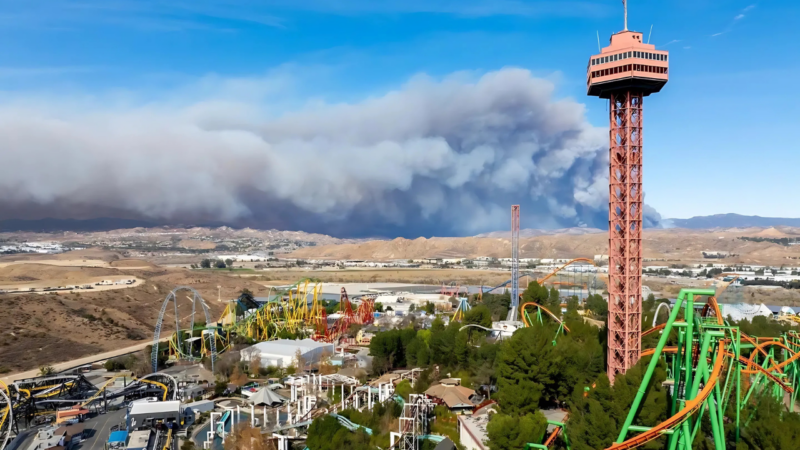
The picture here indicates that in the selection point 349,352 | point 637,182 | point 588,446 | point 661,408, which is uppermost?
point 637,182

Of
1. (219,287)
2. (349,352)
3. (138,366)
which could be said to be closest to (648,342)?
(349,352)

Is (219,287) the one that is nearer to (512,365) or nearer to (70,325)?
(70,325)

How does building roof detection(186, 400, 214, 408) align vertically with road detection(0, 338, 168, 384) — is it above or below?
above

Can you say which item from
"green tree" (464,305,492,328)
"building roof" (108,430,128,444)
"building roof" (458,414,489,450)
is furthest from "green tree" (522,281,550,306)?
"building roof" (108,430,128,444)

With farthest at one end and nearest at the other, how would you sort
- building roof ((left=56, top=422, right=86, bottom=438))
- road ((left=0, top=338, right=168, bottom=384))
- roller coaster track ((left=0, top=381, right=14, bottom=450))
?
road ((left=0, top=338, right=168, bottom=384)) < building roof ((left=56, top=422, right=86, bottom=438)) < roller coaster track ((left=0, top=381, right=14, bottom=450))

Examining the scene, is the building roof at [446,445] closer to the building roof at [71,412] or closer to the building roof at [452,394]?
the building roof at [452,394]

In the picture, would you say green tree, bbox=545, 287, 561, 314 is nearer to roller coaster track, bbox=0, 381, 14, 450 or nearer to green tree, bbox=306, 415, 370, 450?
green tree, bbox=306, 415, 370, 450

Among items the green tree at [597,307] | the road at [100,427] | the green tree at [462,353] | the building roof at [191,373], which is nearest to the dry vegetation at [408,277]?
the green tree at [597,307]
